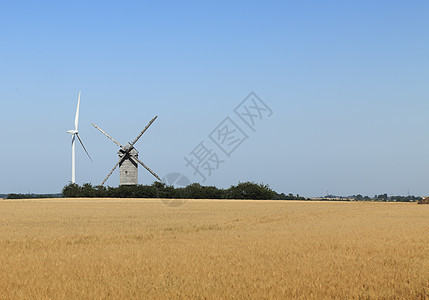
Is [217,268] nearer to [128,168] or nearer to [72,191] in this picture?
[72,191]

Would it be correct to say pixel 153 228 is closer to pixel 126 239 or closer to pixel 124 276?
pixel 126 239

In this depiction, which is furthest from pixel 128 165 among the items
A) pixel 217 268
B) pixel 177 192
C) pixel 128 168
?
pixel 217 268

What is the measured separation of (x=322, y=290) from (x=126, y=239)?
1242 centimetres

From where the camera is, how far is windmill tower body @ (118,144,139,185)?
10981 cm

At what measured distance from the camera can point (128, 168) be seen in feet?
362

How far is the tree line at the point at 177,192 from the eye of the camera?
9250cm

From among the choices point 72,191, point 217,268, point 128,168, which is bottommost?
point 217,268

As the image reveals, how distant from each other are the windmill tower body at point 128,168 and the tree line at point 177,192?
42.7 ft

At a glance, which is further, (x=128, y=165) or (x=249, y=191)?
(x=128, y=165)

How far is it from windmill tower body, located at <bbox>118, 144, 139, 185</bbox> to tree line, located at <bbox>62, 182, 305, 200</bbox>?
513 inches

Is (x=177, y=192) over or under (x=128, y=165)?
under

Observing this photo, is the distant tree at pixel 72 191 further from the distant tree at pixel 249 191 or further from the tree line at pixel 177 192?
the distant tree at pixel 249 191

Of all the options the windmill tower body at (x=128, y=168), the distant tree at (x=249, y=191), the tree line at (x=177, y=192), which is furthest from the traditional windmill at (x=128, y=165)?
the distant tree at (x=249, y=191)

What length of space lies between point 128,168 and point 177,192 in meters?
21.8
